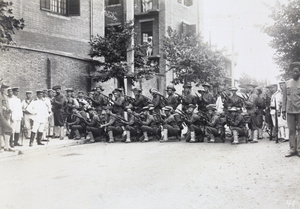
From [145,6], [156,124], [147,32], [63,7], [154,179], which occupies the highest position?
[145,6]

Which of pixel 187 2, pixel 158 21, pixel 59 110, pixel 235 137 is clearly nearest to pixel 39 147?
pixel 59 110

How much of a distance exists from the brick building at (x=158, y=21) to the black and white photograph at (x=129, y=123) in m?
1.84

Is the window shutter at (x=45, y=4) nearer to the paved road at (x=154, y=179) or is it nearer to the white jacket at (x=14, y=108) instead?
the white jacket at (x=14, y=108)

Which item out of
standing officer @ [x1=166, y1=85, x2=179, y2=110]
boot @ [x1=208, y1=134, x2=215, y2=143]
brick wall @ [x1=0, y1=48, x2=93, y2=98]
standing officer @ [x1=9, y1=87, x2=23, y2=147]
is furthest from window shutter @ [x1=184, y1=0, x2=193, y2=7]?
standing officer @ [x1=9, y1=87, x2=23, y2=147]

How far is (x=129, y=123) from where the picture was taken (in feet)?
41.1

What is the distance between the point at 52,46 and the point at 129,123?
6.75 meters

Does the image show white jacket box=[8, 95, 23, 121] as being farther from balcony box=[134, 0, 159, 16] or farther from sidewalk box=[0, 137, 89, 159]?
balcony box=[134, 0, 159, 16]

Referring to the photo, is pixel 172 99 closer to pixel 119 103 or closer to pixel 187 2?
pixel 119 103

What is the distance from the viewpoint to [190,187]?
6.05m

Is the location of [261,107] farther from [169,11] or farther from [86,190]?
[169,11]

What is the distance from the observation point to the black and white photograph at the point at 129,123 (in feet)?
19.3

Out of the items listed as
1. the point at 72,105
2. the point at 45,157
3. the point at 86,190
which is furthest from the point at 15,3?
the point at 86,190

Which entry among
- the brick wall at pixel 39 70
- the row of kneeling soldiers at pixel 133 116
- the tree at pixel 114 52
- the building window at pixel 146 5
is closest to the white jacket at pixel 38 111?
the row of kneeling soldiers at pixel 133 116

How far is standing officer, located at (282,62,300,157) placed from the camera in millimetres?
8188
